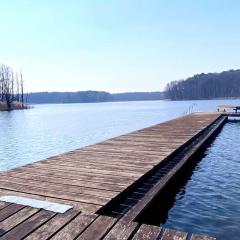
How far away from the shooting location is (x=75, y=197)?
6320 millimetres

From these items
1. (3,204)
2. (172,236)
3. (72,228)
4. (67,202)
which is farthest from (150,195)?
(3,204)

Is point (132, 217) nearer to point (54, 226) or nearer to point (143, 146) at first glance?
point (54, 226)

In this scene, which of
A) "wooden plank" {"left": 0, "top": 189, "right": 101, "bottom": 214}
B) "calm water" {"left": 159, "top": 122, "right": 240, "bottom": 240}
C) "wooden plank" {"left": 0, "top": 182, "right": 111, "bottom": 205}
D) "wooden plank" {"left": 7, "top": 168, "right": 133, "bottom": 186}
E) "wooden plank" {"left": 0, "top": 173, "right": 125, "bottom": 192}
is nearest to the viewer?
"wooden plank" {"left": 0, "top": 189, "right": 101, "bottom": 214}

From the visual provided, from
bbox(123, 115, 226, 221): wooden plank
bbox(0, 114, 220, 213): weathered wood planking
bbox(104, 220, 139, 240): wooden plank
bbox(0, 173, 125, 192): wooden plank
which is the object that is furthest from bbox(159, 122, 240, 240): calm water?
bbox(104, 220, 139, 240): wooden plank

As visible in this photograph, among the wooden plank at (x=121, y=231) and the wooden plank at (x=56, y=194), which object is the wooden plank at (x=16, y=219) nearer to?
the wooden plank at (x=56, y=194)

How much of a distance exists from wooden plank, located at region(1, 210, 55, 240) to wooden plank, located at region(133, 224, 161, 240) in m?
1.58

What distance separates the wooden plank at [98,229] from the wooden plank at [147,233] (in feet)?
1.63

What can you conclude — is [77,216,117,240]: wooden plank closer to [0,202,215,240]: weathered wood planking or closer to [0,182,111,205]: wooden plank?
[0,202,215,240]: weathered wood planking

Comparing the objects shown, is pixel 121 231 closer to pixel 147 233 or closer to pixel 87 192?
pixel 147 233

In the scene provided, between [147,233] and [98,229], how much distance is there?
2.50ft

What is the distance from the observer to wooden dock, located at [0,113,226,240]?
461 centimetres

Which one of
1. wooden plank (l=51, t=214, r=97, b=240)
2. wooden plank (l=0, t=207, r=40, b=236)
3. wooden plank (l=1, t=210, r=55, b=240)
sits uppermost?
wooden plank (l=0, t=207, r=40, b=236)

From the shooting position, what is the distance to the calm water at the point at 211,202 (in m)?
7.20

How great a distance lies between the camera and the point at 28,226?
479cm
